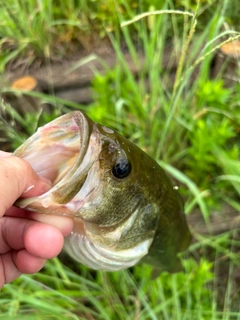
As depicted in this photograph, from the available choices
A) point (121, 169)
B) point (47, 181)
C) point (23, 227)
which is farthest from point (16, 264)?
point (121, 169)

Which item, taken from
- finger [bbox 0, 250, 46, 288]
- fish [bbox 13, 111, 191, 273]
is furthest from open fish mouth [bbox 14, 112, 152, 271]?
finger [bbox 0, 250, 46, 288]

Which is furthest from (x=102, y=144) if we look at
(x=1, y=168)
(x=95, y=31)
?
(x=95, y=31)

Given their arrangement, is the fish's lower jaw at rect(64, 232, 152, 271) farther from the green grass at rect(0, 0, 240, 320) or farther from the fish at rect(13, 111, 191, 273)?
the green grass at rect(0, 0, 240, 320)

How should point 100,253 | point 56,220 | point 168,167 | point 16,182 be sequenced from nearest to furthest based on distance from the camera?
point 16,182, point 56,220, point 100,253, point 168,167

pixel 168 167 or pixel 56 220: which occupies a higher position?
pixel 56 220

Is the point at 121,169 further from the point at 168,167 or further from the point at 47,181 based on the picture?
the point at 168,167

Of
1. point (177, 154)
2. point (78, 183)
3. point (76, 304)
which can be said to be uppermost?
point (78, 183)

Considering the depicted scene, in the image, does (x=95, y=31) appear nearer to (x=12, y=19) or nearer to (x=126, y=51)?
(x=126, y=51)
